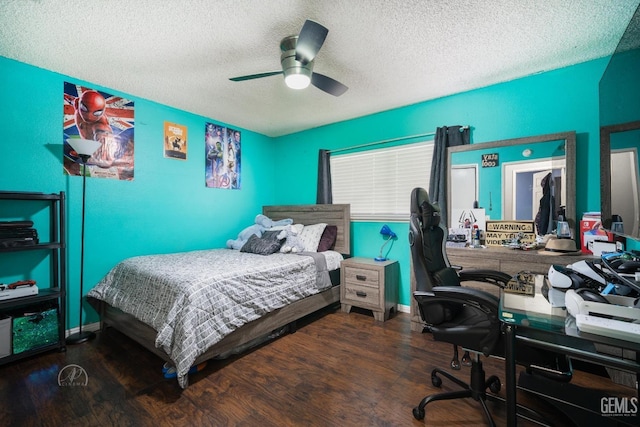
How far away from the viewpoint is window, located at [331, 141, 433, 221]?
320cm

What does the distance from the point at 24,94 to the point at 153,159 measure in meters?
1.08

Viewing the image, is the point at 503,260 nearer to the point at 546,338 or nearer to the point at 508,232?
the point at 508,232

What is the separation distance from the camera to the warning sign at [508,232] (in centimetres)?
246

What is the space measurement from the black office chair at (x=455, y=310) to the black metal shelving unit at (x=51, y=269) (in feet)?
9.32

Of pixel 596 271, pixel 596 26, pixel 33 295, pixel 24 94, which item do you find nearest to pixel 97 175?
pixel 24 94

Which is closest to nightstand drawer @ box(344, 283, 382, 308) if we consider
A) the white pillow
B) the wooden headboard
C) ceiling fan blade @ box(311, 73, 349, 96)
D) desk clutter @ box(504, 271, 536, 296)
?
the wooden headboard

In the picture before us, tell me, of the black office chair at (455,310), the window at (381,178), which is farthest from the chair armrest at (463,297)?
the window at (381,178)

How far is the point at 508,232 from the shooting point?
2551 millimetres

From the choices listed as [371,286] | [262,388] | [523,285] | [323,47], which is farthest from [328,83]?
[262,388]

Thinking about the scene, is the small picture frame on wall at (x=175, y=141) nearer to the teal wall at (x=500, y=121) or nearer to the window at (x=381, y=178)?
the teal wall at (x=500, y=121)

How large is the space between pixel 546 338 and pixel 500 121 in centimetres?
236

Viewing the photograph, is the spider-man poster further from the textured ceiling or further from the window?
the window

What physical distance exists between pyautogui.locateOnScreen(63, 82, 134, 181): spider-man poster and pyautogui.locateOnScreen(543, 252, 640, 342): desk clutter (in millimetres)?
3651

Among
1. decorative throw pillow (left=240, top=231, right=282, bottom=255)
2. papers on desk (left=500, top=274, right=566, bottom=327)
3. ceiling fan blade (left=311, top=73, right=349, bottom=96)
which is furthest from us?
decorative throw pillow (left=240, top=231, right=282, bottom=255)
